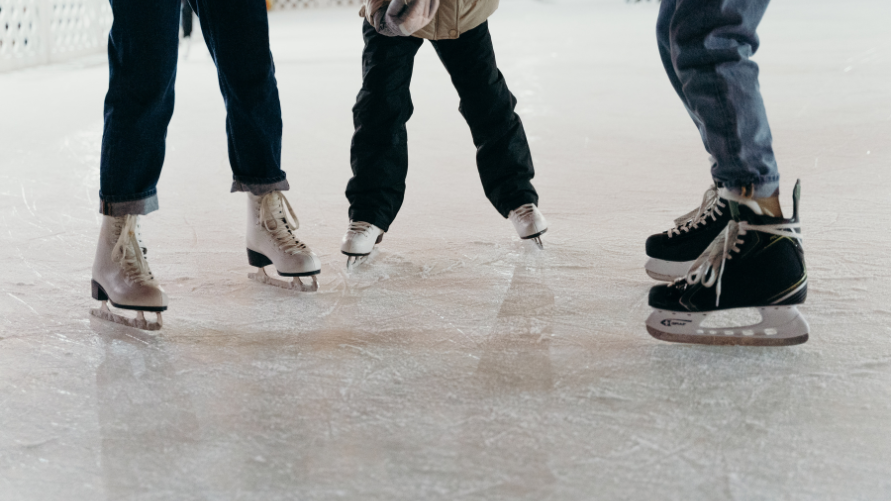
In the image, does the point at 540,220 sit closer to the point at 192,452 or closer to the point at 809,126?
the point at 192,452

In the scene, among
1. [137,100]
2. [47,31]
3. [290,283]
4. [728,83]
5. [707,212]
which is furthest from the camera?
[47,31]

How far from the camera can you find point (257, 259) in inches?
54.7

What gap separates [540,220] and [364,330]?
511mm

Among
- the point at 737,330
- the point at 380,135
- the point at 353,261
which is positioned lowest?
the point at 353,261

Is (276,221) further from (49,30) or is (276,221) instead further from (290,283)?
(49,30)

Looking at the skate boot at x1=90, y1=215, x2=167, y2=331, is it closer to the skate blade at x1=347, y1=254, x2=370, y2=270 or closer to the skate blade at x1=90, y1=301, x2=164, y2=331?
the skate blade at x1=90, y1=301, x2=164, y2=331

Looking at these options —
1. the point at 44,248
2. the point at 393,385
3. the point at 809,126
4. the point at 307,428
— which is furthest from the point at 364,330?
the point at 809,126

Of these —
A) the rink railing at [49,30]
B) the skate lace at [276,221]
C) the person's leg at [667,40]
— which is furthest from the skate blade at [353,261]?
the rink railing at [49,30]

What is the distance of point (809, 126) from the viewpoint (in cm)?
257

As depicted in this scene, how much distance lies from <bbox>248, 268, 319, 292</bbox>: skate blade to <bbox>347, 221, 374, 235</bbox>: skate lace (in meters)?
0.13

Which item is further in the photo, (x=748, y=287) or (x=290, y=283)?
(x=290, y=283)

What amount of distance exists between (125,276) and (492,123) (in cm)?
75

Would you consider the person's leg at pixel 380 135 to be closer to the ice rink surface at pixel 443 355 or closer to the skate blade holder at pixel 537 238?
the ice rink surface at pixel 443 355

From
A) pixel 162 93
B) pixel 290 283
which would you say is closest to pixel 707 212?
pixel 290 283
